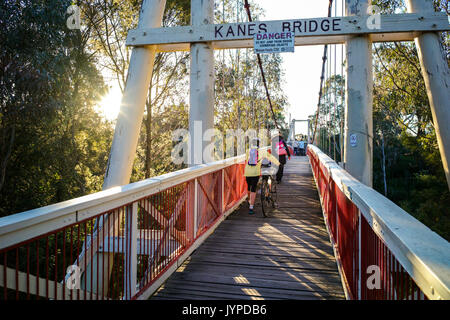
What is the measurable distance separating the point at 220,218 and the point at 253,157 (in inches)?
46.3

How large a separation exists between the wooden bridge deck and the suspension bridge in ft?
0.05

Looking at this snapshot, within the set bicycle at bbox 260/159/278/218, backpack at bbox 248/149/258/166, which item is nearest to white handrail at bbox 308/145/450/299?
backpack at bbox 248/149/258/166

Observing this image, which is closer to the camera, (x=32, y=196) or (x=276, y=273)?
(x=276, y=273)

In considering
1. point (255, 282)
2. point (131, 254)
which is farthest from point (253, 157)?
point (131, 254)

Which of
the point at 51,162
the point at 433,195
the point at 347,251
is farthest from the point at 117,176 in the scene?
the point at 433,195

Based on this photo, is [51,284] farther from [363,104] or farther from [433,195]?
[433,195]

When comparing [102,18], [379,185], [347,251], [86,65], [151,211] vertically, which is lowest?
[379,185]

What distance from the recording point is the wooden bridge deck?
2629 millimetres

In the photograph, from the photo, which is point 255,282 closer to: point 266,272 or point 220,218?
point 266,272

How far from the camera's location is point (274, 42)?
379cm

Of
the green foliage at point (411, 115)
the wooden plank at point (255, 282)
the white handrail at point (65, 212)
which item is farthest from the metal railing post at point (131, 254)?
the green foliage at point (411, 115)

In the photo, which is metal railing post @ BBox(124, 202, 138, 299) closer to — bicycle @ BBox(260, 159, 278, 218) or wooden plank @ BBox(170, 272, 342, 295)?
wooden plank @ BBox(170, 272, 342, 295)

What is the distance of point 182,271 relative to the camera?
3.02 metres
